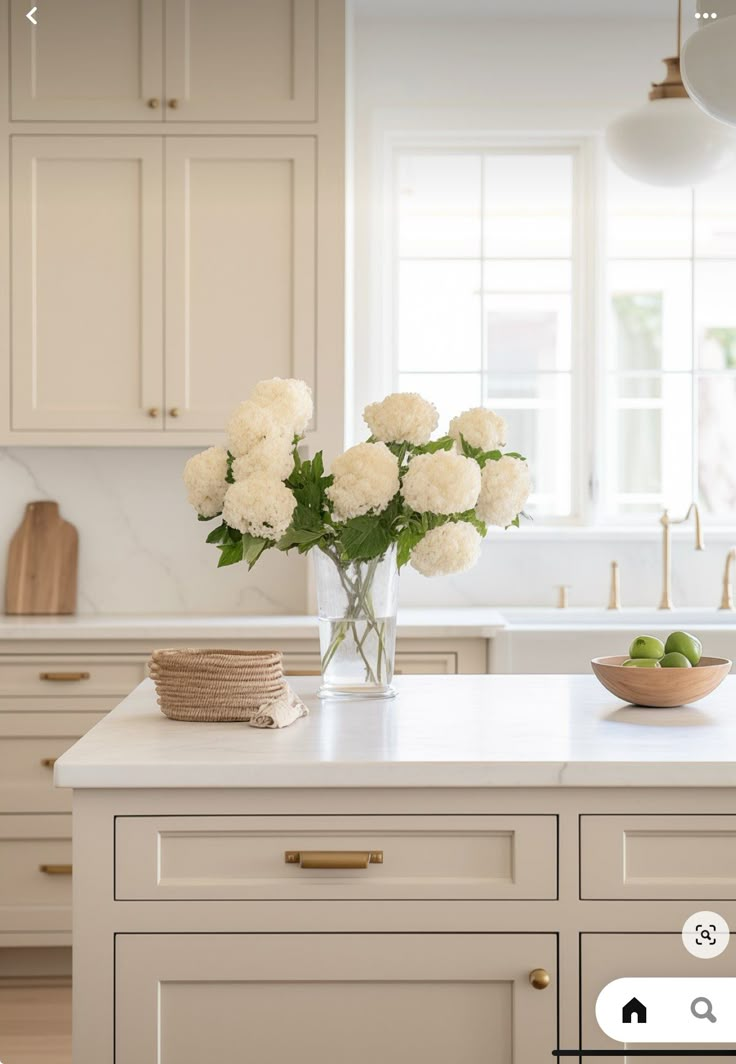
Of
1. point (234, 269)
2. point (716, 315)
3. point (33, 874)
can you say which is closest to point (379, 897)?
point (33, 874)

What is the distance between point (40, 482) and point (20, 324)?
60 cm

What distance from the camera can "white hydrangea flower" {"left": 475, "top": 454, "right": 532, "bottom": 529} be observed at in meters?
1.78

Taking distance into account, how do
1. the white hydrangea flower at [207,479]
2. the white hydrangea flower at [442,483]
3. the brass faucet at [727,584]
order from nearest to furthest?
the white hydrangea flower at [442,483]
the white hydrangea flower at [207,479]
the brass faucet at [727,584]

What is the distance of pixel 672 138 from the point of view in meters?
2.77

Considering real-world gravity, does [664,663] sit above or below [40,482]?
below

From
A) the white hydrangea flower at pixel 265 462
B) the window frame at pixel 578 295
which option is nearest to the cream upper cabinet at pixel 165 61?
the window frame at pixel 578 295

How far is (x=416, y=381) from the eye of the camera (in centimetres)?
398

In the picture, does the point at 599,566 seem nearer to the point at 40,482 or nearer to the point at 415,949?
the point at 40,482

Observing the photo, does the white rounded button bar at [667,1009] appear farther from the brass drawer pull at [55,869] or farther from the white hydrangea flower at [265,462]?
the brass drawer pull at [55,869]

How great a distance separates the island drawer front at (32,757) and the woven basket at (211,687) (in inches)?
57.8

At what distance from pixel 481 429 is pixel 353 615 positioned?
14.4 inches

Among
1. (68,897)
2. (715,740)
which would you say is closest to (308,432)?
(68,897)

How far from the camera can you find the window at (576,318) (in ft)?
12.8

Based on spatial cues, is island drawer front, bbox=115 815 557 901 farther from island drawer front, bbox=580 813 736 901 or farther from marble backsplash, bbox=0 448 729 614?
marble backsplash, bbox=0 448 729 614
